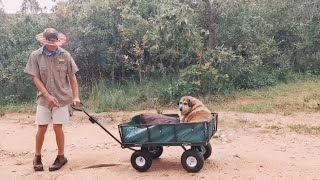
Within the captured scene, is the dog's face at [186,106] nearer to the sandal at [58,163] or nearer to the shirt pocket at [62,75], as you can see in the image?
the shirt pocket at [62,75]

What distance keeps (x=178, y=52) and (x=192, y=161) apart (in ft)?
18.9

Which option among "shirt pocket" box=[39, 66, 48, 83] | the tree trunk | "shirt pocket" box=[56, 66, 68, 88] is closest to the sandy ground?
"shirt pocket" box=[56, 66, 68, 88]

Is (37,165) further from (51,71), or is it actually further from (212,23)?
(212,23)

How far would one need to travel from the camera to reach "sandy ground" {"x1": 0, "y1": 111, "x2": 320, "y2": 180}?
5.59m

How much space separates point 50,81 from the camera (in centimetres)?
586

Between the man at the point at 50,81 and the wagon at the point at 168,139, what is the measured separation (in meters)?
0.82

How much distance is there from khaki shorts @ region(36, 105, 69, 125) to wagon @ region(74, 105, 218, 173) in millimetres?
785

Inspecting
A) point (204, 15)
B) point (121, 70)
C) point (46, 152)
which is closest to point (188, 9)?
point (204, 15)

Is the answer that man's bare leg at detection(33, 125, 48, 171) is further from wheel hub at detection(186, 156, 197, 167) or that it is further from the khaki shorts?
wheel hub at detection(186, 156, 197, 167)

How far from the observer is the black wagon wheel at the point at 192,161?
18.0ft

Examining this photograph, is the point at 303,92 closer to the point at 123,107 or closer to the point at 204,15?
the point at 204,15

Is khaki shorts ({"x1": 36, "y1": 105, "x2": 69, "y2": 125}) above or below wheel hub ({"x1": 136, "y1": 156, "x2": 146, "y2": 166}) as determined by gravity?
above

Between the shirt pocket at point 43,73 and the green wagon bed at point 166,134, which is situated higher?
the shirt pocket at point 43,73

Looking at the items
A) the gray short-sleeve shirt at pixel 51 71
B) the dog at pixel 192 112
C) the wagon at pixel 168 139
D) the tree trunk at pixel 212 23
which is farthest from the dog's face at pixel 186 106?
the tree trunk at pixel 212 23
